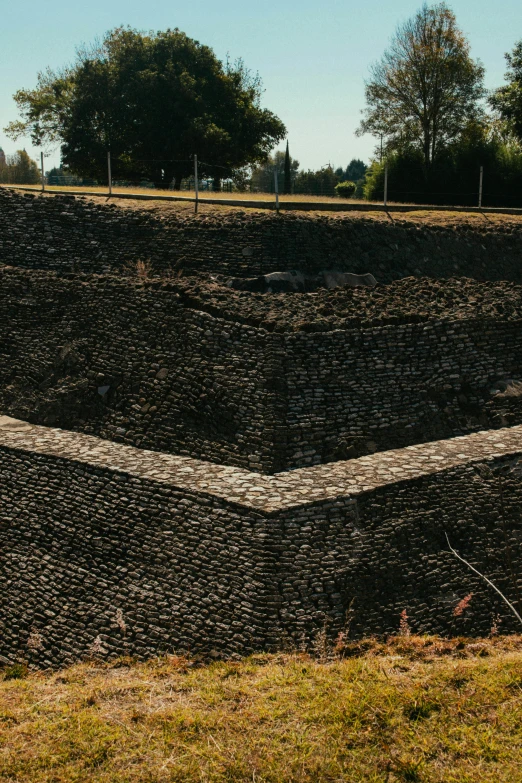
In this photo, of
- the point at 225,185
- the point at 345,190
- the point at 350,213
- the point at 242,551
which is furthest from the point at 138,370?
the point at 345,190

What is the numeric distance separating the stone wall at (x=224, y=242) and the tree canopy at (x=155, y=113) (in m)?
12.1

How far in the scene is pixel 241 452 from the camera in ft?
47.5

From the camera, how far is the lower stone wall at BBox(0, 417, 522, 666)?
1174 cm

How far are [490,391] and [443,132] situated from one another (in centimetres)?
2277

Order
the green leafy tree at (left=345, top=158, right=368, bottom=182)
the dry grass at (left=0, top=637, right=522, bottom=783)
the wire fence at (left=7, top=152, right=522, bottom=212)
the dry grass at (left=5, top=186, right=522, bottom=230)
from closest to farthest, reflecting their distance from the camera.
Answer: the dry grass at (left=0, top=637, right=522, bottom=783) → the dry grass at (left=5, top=186, right=522, bottom=230) → the wire fence at (left=7, top=152, right=522, bottom=212) → the green leafy tree at (left=345, top=158, right=368, bottom=182)

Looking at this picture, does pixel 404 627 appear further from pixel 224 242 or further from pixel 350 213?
pixel 350 213

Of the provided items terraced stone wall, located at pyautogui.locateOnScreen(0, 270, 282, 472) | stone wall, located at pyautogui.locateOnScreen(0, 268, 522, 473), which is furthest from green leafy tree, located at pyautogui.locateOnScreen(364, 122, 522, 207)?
terraced stone wall, located at pyautogui.locateOnScreen(0, 270, 282, 472)

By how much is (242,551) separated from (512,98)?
29080mm

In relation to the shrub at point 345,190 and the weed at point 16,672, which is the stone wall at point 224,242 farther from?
the shrub at point 345,190

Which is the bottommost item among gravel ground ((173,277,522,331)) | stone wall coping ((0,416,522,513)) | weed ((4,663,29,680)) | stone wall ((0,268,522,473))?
weed ((4,663,29,680))

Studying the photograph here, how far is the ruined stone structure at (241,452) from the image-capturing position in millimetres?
12039

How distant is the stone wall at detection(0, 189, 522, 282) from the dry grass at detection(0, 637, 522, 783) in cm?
1083

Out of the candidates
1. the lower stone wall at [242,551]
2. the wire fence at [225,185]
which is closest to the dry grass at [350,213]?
the wire fence at [225,185]

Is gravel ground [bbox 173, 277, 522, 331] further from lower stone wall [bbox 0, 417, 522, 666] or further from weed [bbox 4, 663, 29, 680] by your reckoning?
weed [bbox 4, 663, 29, 680]
